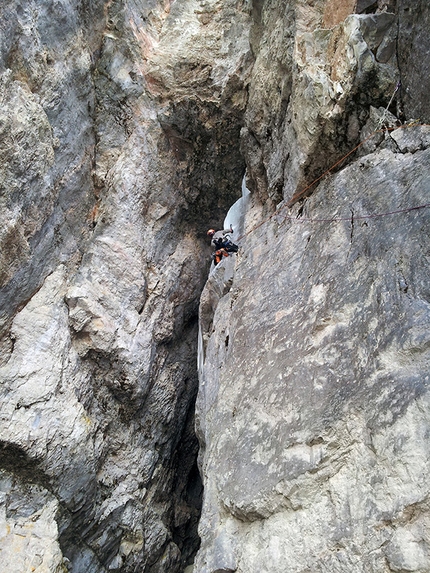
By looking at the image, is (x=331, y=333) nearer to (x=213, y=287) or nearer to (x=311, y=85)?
(x=311, y=85)

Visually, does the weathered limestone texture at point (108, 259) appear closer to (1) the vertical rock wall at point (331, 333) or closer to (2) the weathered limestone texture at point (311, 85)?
(2) the weathered limestone texture at point (311, 85)

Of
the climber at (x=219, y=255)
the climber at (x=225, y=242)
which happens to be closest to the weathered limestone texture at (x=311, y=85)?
the climber at (x=225, y=242)

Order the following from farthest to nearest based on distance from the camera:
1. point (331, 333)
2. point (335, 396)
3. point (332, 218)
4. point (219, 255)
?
point (219, 255), point (332, 218), point (331, 333), point (335, 396)

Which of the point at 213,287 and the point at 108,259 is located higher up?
the point at 213,287

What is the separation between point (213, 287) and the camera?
1205 centimetres

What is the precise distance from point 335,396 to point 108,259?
7499 millimetres

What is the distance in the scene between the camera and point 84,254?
473 inches

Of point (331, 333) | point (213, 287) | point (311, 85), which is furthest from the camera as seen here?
point (213, 287)

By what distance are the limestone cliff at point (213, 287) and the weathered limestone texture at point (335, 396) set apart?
0.03 m

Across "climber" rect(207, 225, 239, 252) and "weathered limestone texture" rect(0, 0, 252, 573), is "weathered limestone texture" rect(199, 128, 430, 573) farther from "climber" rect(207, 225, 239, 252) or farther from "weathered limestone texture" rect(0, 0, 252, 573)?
"weathered limestone texture" rect(0, 0, 252, 573)

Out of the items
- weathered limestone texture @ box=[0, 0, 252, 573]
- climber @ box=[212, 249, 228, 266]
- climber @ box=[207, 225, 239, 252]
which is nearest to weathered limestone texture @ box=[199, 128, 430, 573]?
climber @ box=[207, 225, 239, 252]

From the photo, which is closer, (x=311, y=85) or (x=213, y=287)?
(x=311, y=85)

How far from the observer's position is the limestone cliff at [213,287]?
6.23 metres

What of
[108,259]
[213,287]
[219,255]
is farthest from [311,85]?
[108,259]
